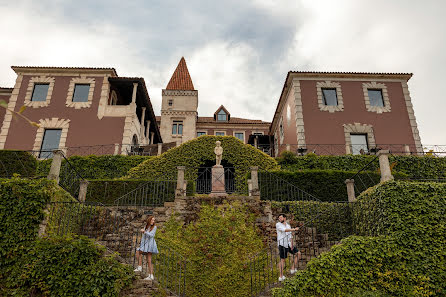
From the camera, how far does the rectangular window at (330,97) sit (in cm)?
2440

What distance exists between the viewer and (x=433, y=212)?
8.83 metres

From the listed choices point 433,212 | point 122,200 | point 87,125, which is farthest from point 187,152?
point 433,212

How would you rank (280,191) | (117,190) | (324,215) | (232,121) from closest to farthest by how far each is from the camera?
(324,215) < (280,191) < (117,190) < (232,121)

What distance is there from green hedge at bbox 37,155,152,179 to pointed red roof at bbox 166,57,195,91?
18967 millimetres

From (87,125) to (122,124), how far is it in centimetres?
245

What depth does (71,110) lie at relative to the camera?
2419 centimetres

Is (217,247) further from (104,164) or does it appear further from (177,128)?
(177,128)

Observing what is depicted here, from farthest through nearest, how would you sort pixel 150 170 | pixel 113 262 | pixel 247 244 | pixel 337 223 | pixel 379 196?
pixel 150 170 < pixel 337 223 < pixel 247 244 < pixel 379 196 < pixel 113 262

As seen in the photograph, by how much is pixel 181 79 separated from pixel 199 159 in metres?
22.0

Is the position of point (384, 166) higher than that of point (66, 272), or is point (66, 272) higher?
point (384, 166)

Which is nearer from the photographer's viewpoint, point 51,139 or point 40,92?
point 51,139

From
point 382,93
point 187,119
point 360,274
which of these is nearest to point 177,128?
point 187,119

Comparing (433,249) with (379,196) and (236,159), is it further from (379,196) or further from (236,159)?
(236,159)

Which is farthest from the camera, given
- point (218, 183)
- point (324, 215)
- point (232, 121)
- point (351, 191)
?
point (232, 121)
